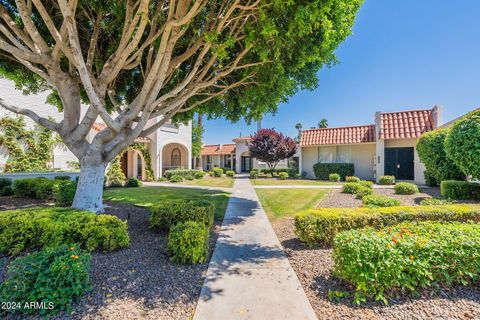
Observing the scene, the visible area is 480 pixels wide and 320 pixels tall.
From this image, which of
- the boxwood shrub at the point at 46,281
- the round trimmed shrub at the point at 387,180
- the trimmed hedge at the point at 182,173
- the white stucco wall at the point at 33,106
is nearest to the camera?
the boxwood shrub at the point at 46,281

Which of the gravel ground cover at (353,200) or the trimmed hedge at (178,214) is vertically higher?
the trimmed hedge at (178,214)

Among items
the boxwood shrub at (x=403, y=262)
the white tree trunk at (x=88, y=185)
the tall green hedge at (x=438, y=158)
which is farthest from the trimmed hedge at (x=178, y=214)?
the tall green hedge at (x=438, y=158)

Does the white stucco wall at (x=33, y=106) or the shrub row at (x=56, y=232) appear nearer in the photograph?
the shrub row at (x=56, y=232)

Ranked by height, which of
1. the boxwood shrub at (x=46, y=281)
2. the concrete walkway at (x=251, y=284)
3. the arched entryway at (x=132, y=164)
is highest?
the arched entryway at (x=132, y=164)

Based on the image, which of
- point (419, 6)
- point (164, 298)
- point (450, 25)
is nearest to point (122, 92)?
point (164, 298)

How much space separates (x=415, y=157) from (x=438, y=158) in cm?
530

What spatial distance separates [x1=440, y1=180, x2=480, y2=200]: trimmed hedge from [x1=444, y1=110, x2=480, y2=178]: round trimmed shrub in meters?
1.59

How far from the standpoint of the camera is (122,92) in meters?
9.49

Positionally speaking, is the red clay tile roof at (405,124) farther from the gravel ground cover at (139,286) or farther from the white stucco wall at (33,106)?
the white stucco wall at (33,106)

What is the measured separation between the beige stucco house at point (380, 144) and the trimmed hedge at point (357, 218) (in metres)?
13.0

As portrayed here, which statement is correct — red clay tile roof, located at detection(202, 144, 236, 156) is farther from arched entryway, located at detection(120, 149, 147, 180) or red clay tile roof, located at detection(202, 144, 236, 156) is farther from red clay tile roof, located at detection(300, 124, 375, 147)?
arched entryway, located at detection(120, 149, 147, 180)

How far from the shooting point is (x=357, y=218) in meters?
5.32

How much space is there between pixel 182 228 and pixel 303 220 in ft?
9.06

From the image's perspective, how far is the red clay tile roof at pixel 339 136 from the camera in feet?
65.4
